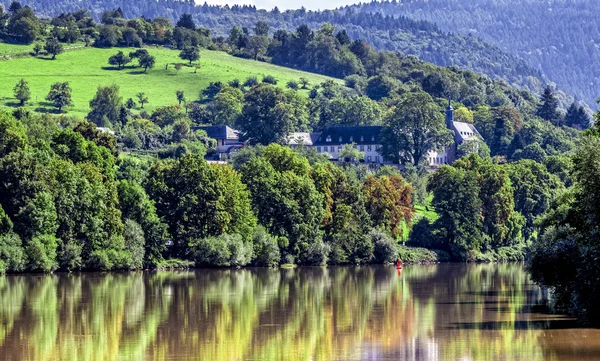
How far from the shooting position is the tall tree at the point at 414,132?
185125mm


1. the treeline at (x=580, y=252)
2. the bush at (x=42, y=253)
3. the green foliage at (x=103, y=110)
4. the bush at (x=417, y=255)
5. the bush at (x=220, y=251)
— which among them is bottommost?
the bush at (x=417, y=255)

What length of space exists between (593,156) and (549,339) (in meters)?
9.24

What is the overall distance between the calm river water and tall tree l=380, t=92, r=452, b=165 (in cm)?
9286

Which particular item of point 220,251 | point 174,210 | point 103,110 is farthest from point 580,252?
point 103,110

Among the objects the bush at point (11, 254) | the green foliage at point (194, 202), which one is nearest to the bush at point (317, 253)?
the green foliage at point (194, 202)

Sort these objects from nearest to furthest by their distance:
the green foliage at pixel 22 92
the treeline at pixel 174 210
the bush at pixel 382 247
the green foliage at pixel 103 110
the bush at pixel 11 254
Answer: the bush at pixel 11 254 → the treeline at pixel 174 210 → the bush at pixel 382 247 → the green foliage at pixel 103 110 → the green foliage at pixel 22 92

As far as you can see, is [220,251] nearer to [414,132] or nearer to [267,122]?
[267,122]

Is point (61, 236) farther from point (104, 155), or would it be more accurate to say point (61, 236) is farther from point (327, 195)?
point (327, 195)

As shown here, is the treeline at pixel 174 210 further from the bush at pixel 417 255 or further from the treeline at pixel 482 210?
the treeline at pixel 482 210

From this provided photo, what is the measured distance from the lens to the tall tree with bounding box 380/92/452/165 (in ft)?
607

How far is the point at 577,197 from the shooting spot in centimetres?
5778

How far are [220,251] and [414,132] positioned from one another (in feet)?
282

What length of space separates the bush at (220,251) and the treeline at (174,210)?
0.11 m

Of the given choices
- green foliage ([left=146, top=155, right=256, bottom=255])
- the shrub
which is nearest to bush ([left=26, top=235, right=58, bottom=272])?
the shrub
